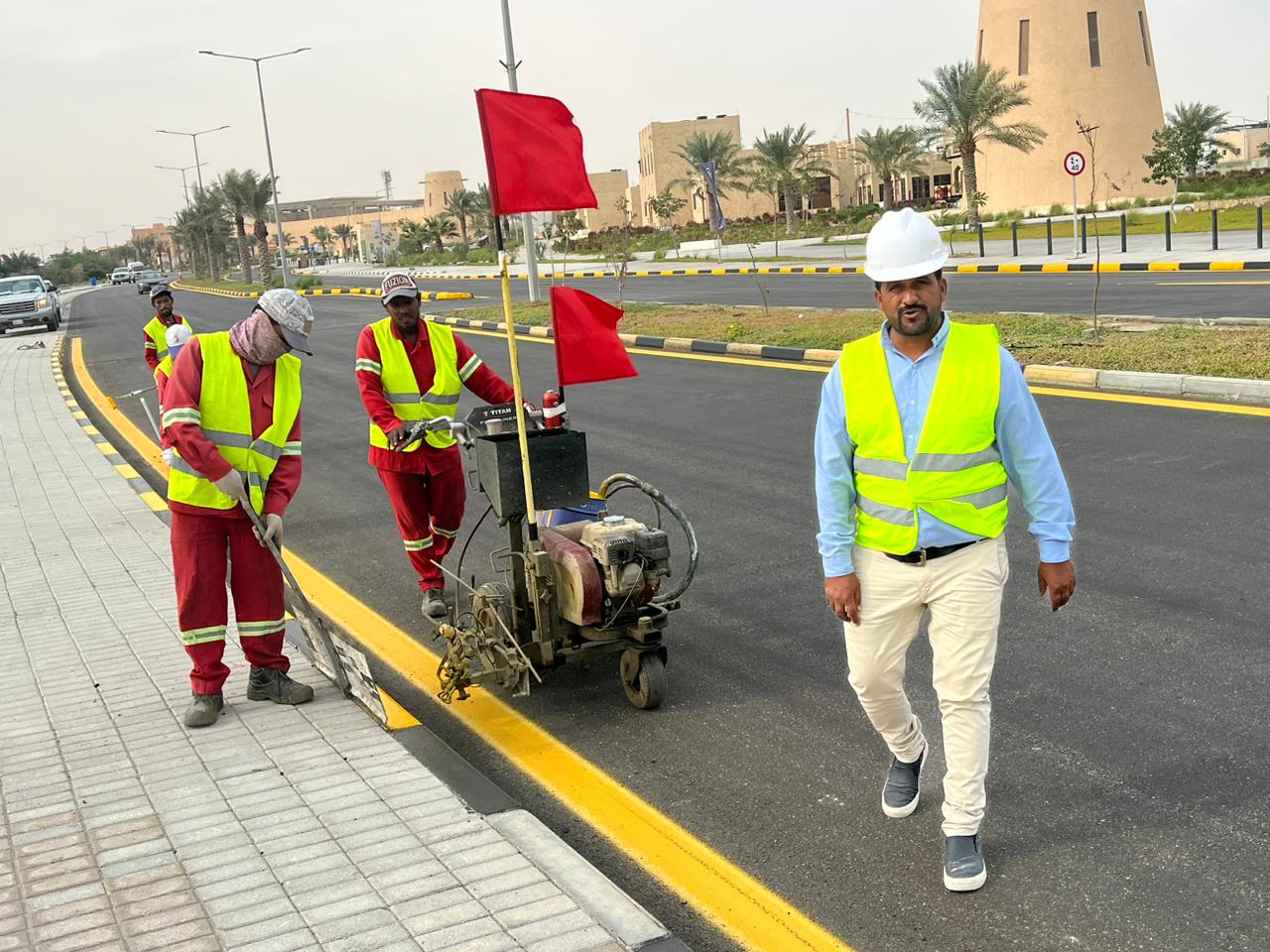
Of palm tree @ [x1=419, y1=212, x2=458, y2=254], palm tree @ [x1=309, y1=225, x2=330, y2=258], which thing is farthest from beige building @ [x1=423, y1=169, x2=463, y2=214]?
palm tree @ [x1=419, y1=212, x2=458, y2=254]

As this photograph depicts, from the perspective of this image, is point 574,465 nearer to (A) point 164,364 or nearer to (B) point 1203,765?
(B) point 1203,765

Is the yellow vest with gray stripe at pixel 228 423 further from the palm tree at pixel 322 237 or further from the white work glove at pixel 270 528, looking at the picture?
the palm tree at pixel 322 237

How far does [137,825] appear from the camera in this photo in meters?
4.12

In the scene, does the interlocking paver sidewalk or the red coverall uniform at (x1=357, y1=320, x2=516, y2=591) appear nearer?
the interlocking paver sidewalk

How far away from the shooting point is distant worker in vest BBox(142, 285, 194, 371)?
1206 cm

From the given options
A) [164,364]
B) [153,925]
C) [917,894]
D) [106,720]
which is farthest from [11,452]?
[917,894]

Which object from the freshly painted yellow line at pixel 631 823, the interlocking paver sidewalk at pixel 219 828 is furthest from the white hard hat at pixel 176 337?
the freshly painted yellow line at pixel 631 823

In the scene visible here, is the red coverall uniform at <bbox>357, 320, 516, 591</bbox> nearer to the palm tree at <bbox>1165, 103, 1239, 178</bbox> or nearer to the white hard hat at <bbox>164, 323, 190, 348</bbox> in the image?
the white hard hat at <bbox>164, 323, 190, 348</bbox>

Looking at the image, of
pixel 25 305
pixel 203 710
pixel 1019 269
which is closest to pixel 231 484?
pixel 203 710

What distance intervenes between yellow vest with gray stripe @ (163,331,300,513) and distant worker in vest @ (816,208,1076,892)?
2603mm

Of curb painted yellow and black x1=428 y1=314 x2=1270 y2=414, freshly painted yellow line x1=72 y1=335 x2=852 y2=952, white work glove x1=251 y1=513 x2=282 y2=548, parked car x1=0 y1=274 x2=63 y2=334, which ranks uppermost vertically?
parked car x1=0 y1=274 x2=63 y2=334

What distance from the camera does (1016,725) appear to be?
4.63 meters

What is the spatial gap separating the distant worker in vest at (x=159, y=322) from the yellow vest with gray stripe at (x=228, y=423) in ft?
24.1

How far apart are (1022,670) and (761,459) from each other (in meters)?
4.83
